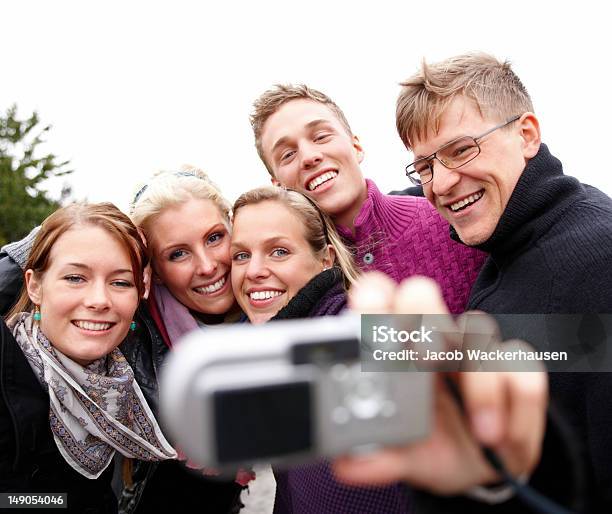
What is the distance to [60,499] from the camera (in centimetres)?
230

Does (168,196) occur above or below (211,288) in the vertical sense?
above

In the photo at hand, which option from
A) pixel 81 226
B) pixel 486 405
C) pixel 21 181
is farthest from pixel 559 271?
pixel 21 181

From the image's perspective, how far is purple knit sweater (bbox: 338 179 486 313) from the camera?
254 cm

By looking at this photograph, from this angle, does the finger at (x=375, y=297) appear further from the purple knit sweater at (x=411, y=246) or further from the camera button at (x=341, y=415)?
the purple knit sweater at (x=411, y=246)

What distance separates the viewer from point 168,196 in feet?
9.28

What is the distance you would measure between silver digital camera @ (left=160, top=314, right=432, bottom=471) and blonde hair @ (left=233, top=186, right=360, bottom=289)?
5.70 feet

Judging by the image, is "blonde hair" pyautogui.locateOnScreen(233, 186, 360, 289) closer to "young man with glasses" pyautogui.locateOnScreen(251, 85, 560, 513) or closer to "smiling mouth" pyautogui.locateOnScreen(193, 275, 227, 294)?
"young man with glasses" pyautogui.locateOnScreen(251, 85, 560, 513)

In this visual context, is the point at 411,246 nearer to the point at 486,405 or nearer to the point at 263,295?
the point at 263,295

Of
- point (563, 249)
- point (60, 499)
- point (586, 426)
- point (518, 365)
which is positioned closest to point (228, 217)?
point (60, 499)

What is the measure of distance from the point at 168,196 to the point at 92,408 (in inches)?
44.1

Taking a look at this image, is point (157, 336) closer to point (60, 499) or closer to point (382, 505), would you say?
point (60, 499)

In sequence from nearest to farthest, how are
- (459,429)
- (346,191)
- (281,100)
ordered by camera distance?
1. (459,429)
2. (346,191)
3. (281,100)

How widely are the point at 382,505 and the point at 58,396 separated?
1.51 meters

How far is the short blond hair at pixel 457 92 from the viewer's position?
2125mm
